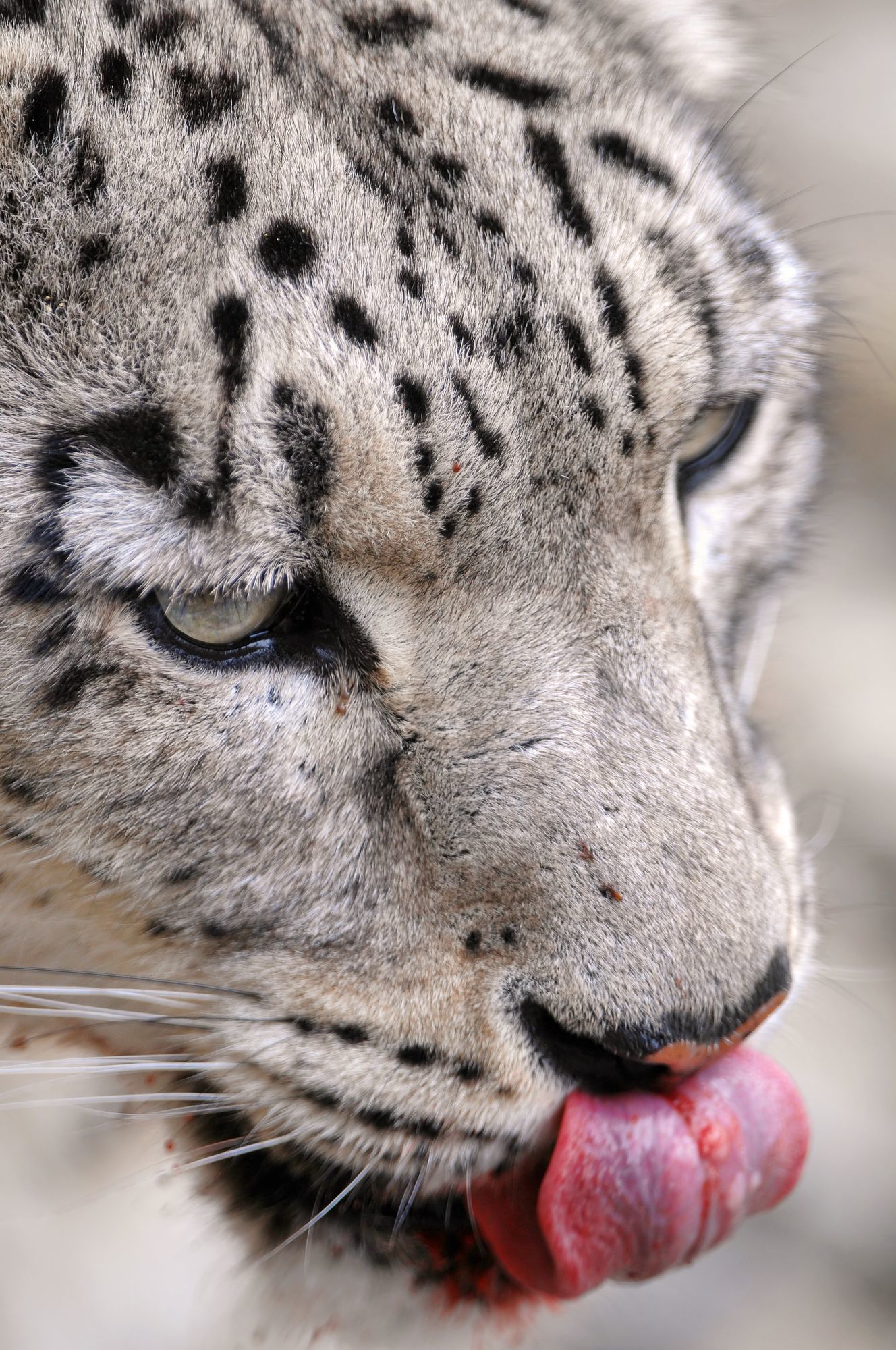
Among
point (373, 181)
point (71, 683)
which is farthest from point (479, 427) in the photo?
point (71, 683)

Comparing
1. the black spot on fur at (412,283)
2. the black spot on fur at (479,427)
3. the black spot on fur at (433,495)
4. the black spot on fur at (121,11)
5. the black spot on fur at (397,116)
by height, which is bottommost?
the black spot on fur at (433,495)

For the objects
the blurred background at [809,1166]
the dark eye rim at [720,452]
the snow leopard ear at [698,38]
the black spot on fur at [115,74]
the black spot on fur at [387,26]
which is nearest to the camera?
the black spot on fur at [115,74]

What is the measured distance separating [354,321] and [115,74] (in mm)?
394

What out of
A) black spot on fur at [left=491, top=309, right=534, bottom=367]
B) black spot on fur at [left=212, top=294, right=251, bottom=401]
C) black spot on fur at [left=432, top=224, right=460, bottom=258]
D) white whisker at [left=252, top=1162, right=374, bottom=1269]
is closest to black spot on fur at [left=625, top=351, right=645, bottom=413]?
black spot on fur at [left=491, top=309, right=534, bottom=367]

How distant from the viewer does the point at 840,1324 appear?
2.94 metres

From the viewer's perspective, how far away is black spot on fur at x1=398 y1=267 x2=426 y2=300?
147cm

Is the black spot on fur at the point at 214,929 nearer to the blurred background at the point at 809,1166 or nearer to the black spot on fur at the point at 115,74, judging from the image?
the blurred background at the point at 809,1166

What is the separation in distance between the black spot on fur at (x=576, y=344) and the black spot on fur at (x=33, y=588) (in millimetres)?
619

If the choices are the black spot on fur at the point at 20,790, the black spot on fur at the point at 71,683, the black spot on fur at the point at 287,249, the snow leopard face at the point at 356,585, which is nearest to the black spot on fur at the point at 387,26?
the snow leopard face at the point at 356,585

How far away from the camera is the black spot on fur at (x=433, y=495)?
1438 millimetres

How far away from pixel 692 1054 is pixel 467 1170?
0.99 ft

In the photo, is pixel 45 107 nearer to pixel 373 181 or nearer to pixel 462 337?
pixel 373 181

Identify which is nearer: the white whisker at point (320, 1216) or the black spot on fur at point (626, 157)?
the white whisker at point (320, 1216)

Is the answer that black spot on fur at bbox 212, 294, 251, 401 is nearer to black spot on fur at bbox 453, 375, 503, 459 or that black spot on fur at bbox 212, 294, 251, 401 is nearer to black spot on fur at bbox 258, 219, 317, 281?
black spot on fur at bbox 258, 219, 317, 281
